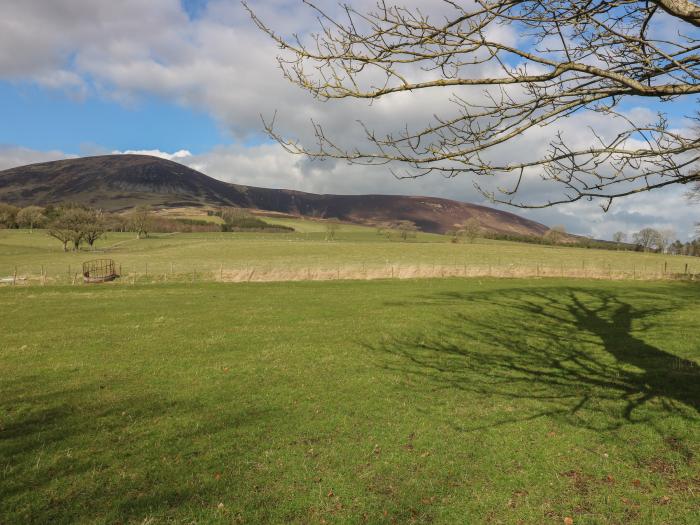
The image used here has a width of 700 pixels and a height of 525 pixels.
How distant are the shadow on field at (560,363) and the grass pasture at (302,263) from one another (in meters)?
21.2

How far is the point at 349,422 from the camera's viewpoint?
30.7 ft

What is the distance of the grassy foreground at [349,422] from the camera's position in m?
6.39

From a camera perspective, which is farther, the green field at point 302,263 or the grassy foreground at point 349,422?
the green field at point 302,263

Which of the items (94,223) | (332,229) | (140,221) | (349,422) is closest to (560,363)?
(349,422)

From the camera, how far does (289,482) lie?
692cm

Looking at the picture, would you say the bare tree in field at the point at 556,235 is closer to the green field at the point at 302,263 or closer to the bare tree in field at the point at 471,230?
the bare tree in field at the point at 471,230

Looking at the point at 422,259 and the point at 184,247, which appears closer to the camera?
the point at 422,259

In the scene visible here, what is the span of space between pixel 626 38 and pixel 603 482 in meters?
6.81

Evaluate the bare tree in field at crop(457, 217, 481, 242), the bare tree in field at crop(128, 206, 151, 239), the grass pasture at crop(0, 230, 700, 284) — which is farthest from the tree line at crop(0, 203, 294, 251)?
the bare tree in field at crop(457, 217, 481, 242)

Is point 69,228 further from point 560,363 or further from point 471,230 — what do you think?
point 471,230

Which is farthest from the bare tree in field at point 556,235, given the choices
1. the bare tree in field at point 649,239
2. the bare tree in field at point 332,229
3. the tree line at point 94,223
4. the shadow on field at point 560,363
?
the shadow on field at point 560,363

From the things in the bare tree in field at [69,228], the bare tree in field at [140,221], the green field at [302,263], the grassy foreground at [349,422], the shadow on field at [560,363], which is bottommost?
the grassy foreground at [349,422]

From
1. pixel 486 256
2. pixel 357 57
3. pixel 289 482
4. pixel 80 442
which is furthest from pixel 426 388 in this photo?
pixel 486 256

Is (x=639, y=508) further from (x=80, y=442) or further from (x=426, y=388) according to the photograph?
(x=80, y=442)
